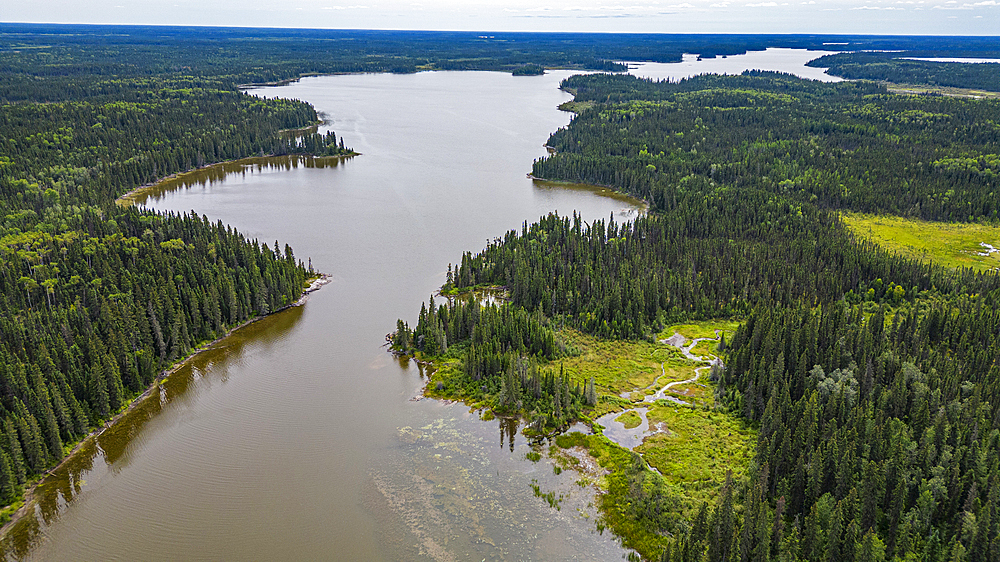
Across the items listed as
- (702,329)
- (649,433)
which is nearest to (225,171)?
(702,329)

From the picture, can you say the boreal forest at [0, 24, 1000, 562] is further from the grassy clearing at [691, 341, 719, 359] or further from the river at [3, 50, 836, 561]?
the river at [3, 50, 836, 561]

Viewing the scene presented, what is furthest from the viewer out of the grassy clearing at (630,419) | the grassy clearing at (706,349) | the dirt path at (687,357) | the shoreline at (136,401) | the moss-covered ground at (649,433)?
the grassy clearing at (706,349)

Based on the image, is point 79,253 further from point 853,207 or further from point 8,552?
Answer: point 853,207

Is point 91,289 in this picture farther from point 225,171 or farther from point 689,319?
point 225,171

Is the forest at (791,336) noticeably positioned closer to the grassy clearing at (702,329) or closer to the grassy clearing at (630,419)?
the grassy clearing at (702,329)

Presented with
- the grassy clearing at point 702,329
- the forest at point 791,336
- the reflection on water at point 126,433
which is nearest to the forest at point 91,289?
the reflection on water at point 126,433

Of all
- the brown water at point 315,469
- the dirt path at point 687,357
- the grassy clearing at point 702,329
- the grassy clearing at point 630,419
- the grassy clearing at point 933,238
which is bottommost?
the brown water at point 315,469
